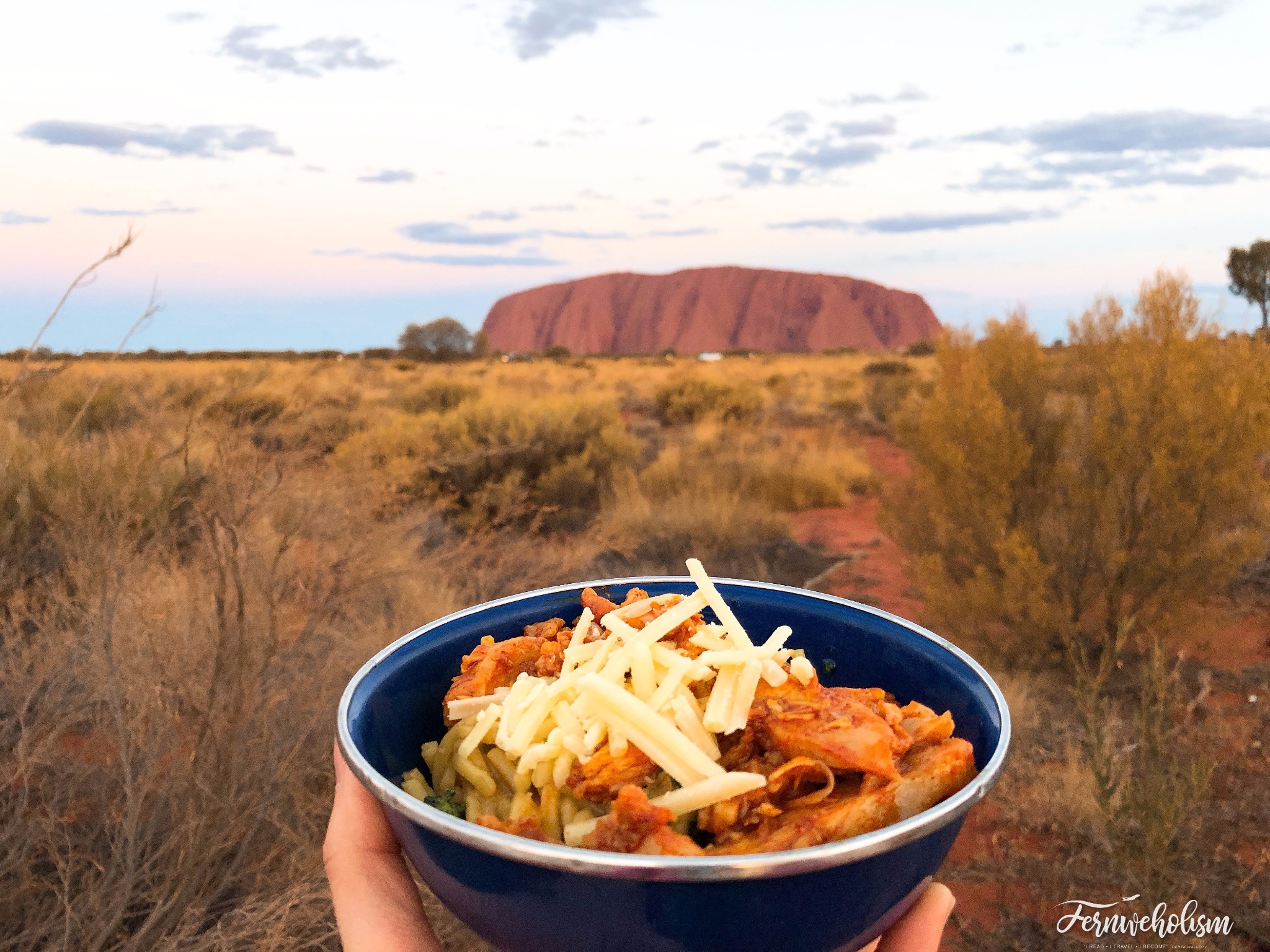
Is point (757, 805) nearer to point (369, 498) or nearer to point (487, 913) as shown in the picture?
point (487, 913)

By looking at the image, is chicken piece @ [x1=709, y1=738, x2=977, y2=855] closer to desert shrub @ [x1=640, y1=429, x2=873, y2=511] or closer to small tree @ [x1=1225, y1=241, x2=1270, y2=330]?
desert shrub @ [x1=640, y1=429, x2=873, y2=511]

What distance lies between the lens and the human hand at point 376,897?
3.32 feet

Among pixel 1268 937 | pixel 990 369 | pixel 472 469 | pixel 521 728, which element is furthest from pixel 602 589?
pixel 472 469

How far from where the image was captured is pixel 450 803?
→ 96cm

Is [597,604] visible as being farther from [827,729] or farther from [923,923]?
[923,923]

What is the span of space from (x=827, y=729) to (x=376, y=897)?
61 centimetres

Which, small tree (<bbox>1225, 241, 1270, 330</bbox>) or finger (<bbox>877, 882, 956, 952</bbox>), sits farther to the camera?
small tree (<bbox>1225, 241, 1270, 330</bbox>)

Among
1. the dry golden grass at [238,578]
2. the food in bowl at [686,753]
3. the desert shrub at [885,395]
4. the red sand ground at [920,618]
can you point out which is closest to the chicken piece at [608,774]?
the food in bowl at [686,753]

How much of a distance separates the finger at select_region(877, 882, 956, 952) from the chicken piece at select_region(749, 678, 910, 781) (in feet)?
0.80

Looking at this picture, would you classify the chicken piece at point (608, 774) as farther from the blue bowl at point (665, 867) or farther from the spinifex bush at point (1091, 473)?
the spinifex bush at point (1091, 473)

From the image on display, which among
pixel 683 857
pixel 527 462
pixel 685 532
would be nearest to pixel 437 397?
pixel 527 462

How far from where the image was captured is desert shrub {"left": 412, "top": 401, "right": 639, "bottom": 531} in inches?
316

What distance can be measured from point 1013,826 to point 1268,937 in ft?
3.08

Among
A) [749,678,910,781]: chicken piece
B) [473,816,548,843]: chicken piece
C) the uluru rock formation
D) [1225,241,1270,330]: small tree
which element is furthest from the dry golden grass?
the uluru rock formation
